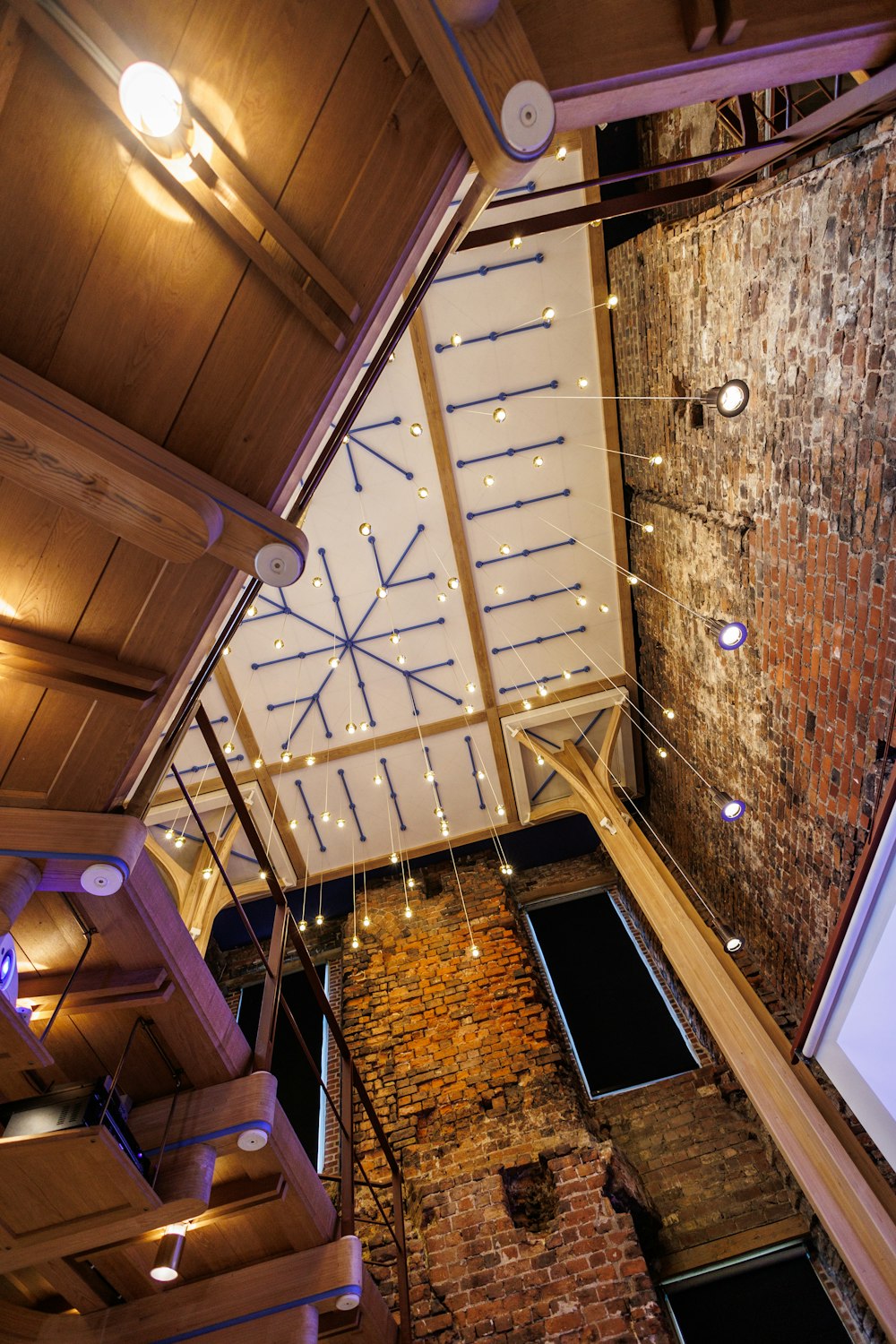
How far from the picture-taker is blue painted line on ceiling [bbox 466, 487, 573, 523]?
8.28m

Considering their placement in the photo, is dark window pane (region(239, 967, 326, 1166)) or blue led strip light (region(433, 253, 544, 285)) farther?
dark window pane (region(239, 967, 326, 1166))

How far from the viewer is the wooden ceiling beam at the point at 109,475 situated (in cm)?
176

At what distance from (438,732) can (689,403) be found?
15.9 ft

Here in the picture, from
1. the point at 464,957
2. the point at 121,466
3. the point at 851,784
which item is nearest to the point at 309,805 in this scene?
the point at 464,957

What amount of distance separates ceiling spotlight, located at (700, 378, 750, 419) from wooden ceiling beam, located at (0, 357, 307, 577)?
182 inches

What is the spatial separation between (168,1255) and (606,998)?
19.5 feet

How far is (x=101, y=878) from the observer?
265 cm

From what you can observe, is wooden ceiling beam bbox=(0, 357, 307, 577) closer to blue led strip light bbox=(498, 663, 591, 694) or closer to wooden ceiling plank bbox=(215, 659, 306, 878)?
wooden ceiling plank bbox=(215, 659, 306, 878)

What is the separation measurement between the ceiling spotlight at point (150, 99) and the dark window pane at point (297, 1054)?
7.44 m

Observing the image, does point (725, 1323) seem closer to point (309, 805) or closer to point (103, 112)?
point (309, 805)

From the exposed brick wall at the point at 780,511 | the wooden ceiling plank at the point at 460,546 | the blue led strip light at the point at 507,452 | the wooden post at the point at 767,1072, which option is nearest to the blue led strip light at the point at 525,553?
the wooden ceiling plank at the point at 460,546

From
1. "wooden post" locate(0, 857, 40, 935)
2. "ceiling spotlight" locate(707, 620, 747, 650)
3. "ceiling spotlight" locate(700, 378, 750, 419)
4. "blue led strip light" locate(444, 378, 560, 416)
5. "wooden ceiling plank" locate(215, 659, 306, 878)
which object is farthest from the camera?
"wooden ceiling plank" locate(215, 659, 306, 878)

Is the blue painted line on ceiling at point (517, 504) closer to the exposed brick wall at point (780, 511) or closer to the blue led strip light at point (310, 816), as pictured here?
the exposed brick wall at point (780, 511)

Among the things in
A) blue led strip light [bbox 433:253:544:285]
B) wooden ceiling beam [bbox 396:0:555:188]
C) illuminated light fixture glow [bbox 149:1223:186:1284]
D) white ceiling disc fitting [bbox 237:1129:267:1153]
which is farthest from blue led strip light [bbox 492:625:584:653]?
wooden ceiling beam [bbox 396:0:555:188]
